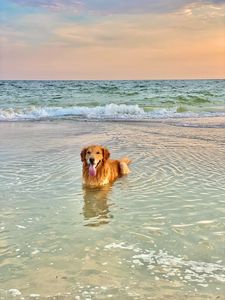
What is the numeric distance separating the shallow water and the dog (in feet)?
0.62

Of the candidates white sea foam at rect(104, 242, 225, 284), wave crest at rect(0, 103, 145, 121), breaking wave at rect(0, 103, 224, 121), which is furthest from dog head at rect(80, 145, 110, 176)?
breaking wave at rect(0, 103, 224, 121)

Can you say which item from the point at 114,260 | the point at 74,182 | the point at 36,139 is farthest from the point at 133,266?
the point at 36,139

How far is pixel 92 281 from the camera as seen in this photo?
340 cm

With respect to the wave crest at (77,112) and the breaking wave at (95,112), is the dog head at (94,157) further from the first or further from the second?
the breaking wave at (95,112)

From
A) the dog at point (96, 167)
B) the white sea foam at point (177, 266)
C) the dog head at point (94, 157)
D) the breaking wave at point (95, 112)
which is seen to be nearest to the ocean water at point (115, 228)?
the white sea foam at point (177, 266)

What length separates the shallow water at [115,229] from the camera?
11.0ft

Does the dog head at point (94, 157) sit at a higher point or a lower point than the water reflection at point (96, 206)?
higher

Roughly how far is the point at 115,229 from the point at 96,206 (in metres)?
1.01

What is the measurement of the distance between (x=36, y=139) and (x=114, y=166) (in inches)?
174

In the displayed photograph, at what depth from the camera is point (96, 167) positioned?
6.86 metres

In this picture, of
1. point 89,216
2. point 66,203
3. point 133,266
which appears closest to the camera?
point 133,266

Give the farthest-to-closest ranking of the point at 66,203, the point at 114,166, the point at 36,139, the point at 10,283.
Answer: the point at 36,139 → the point at 114,166 → the point at 66,203 → the point at 10,283

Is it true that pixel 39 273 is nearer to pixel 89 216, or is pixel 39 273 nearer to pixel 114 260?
pixel 114 260

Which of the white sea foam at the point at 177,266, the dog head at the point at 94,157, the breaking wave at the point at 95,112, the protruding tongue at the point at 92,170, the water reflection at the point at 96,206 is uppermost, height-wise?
the breaking wave at the point at 95,112
